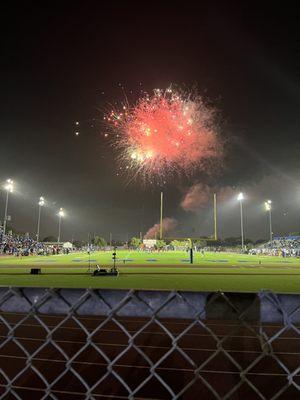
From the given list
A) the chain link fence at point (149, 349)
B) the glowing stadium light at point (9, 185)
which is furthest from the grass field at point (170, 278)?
the glowing stadium light at point (9, 185)

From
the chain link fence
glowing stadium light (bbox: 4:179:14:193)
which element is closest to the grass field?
the chain link fence

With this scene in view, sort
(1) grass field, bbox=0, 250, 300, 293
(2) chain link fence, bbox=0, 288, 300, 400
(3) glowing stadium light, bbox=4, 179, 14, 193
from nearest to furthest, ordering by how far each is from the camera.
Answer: (2) chain link fence, bbox=0, 288, 300, 400 < (1) grass field, bbox=0, 250, 300, 293 < (3) glowing stadium light, bbox=4, 179, 14, 193

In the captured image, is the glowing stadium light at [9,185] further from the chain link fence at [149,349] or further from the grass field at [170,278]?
the chain link fence at [149,349]

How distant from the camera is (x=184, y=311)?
7.13 ft

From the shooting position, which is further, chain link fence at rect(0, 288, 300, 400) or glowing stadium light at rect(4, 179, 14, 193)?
glowing stadium light at rect(4, 179, 14, 193)

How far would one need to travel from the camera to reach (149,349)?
22.9 ft

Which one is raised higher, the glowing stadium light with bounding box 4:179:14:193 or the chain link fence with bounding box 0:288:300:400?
the glowing stadium light with bounding box 4:179:14:193

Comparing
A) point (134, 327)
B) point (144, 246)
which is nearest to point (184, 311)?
point (134, 327)

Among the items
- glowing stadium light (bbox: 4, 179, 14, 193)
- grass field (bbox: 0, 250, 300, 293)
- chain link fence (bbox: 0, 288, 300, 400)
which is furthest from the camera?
glowing stadium light (bbox: 4, 179, 14, 193)

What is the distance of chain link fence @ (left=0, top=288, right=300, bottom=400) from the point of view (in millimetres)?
2172

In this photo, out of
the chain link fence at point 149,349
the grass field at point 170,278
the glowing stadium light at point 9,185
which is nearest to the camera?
the chain link fence at point 149,349

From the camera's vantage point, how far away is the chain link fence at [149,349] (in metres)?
2.17

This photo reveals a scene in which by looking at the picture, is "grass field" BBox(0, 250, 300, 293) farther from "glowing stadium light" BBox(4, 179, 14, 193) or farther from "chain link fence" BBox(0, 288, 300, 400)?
"glowing stadium light" BBox(4, 179, 14, 193)

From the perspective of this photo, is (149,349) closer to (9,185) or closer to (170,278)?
(170,278)
